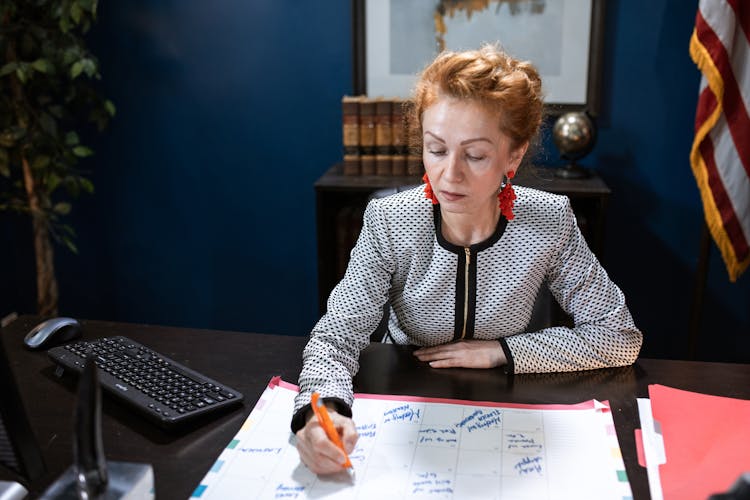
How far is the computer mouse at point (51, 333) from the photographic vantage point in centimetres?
136

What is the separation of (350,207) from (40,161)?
3.44 ft

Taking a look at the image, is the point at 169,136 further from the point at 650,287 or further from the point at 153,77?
the point at 650,287

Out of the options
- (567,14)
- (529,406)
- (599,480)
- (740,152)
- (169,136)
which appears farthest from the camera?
(169,136)

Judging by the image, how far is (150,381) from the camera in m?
1.20

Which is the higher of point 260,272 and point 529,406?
point 529,406

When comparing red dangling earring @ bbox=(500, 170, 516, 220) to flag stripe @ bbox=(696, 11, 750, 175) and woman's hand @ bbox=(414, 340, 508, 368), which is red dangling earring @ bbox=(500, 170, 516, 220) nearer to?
woman's hand @ bbox=(414, 340, 508, 368)

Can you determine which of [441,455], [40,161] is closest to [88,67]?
[40,161]

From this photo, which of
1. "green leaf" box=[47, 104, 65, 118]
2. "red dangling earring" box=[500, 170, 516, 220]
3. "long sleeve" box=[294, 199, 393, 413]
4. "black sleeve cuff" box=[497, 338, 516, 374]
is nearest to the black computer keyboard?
"long sleeve" box=[294, 199, 393, 413]

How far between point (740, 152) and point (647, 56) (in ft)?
1.68

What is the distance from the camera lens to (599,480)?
975mm

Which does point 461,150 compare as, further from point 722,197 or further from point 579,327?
point 722,197

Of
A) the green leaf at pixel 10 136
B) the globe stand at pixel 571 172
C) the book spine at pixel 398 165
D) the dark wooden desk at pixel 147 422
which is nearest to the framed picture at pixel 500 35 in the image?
the globe stand at pixel 571 172

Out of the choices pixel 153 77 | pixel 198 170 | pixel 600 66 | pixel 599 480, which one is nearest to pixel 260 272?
pixel 198 170

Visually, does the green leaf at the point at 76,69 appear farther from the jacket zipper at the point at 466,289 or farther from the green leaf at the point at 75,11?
the jacket zipper at the point at 466,289
